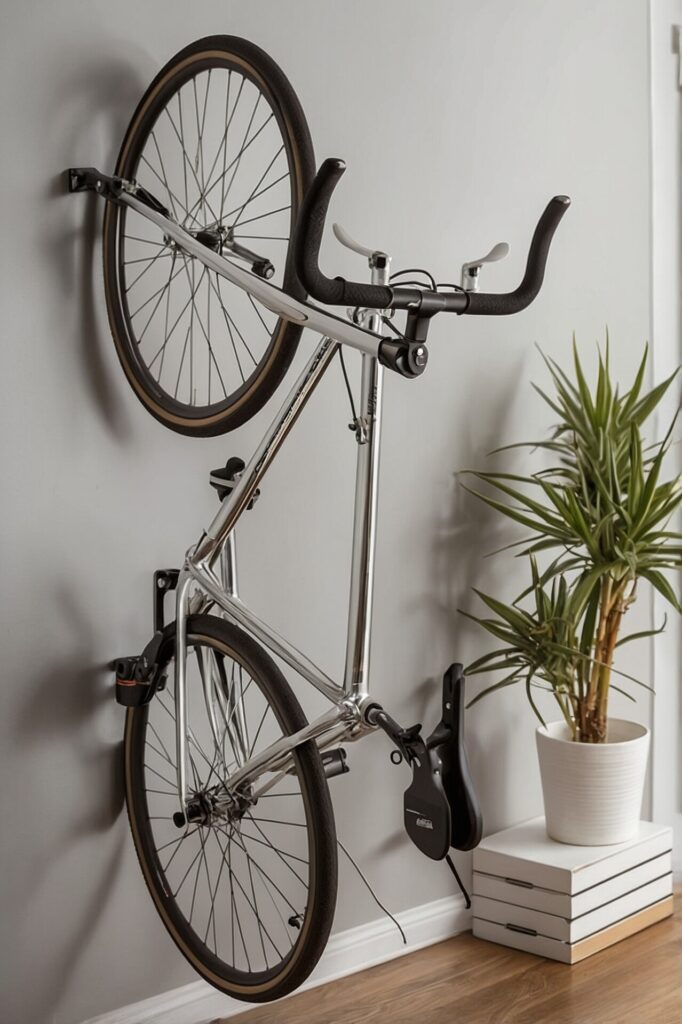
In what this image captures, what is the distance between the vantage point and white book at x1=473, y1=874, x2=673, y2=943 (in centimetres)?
255

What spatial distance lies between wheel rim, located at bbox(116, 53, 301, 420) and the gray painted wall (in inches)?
2.8

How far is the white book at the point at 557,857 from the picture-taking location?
8.42 ft

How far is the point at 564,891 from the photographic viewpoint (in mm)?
2549

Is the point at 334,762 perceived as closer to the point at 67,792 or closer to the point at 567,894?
the point at 67,792

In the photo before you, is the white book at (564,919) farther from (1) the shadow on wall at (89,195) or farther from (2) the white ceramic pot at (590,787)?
(1) the shadow on wall at (89,195)

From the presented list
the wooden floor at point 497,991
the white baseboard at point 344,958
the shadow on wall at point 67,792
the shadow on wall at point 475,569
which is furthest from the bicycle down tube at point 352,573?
the shadow on wall at point 475,569

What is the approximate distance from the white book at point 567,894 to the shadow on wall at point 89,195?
4.42 feet

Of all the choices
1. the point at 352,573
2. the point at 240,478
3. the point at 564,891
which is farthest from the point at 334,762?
the point at 564,891

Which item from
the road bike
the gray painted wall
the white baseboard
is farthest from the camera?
the white baseboard

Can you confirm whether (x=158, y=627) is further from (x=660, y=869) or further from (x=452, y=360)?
(x=660, y=869)

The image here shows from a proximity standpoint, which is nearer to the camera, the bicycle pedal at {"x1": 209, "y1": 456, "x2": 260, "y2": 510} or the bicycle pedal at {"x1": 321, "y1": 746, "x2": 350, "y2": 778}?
the bicycle pedal at {"x1": 321, "y1": 746, "x2": 350, "y2": 778}

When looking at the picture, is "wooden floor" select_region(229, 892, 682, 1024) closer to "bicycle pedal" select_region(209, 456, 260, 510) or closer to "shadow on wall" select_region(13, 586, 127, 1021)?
"shadow on wall" select_region(13, 586, 127, 1021)

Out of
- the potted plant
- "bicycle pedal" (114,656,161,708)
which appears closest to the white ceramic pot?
the potted plant

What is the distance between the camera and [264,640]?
1869 millimetres
